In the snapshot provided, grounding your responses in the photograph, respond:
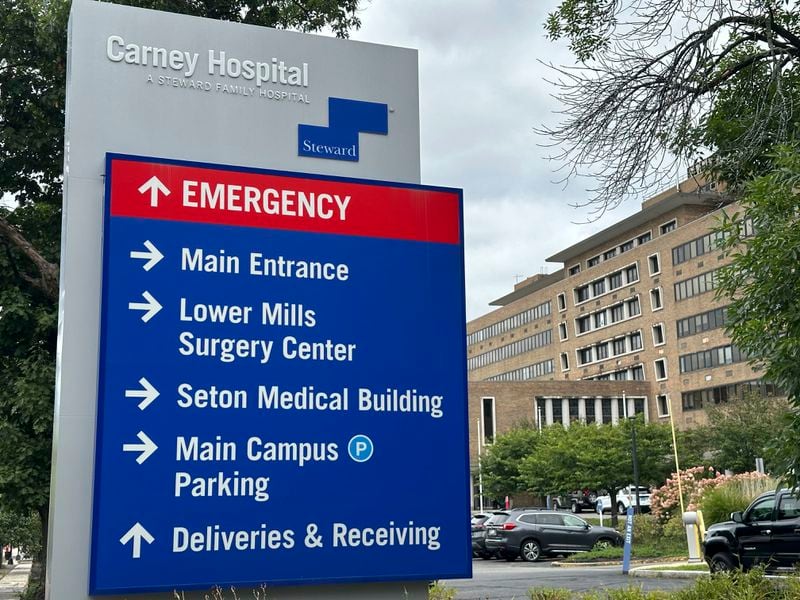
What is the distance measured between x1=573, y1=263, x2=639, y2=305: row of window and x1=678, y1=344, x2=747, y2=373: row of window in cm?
1047

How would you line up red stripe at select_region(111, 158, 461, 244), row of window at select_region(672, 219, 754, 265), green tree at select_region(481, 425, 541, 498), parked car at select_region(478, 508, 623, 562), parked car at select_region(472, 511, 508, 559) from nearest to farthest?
1. red stripe at select_region(111, 158, 461, 244)
2. parked car at select_region(478, 508, 623, 562)
3. parked car at select_region(472, 511, 508, 559)
4. green tree at select_region(481, 425, 541, 498)
5. row of window at select_region(672, 219, 754, 265)

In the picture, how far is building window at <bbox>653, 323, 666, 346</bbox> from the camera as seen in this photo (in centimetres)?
8900

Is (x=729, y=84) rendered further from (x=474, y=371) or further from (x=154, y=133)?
(x=474, y=371)

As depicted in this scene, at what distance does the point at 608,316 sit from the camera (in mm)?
98438

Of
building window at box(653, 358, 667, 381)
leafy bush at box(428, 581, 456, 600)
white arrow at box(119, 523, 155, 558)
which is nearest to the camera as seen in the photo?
white arrow at box(119, 523, 155, 558)

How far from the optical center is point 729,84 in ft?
41.6

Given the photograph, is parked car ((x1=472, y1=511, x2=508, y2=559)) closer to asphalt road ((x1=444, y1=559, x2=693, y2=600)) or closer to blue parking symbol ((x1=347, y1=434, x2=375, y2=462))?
asphalt road ((x1=444, y1=559, x2=693, y2=600))

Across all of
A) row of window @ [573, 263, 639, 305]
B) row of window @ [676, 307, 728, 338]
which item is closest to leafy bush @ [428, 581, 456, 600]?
row of window @ [676, 307, 728, 338]

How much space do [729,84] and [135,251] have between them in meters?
8.93

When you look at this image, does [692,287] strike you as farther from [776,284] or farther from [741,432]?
[776,284]

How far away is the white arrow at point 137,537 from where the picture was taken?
240 inches

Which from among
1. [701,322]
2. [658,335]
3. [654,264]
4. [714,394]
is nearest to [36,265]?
[714,394]

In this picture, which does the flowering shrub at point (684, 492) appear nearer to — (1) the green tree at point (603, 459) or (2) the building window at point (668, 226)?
(1) the green tree at point (603, 459)

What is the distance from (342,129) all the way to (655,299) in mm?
85766
